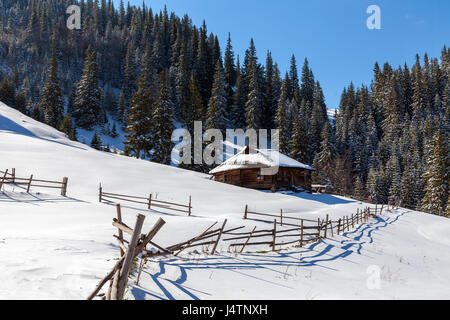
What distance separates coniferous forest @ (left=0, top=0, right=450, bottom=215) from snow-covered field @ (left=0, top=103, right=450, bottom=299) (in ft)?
66.3

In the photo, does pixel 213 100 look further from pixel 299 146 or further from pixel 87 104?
pixel 87 104

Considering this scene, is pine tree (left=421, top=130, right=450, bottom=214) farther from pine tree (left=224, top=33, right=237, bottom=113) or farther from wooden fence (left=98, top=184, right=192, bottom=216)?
pine tree (left=224, top=33, right=237, bottom=113)

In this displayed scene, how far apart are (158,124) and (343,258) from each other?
41510 millimetres

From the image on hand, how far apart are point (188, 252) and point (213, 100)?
54.3m

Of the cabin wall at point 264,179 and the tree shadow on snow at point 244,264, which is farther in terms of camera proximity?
the cabin wall at point 264,179

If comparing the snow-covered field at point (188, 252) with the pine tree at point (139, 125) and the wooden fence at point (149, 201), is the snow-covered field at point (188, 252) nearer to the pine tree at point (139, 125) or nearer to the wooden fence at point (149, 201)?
the wooden fence at point (149, 201)

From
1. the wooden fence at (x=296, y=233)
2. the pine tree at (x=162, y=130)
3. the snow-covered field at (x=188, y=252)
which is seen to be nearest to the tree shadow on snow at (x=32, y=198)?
the snow-covered field at (x=188, y=252)

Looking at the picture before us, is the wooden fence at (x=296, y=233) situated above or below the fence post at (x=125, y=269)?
below

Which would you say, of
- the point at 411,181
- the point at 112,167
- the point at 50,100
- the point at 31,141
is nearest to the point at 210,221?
the point at 112,167

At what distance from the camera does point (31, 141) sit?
3900 centimetres

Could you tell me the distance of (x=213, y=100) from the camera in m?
62.5

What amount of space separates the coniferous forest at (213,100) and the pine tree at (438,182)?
6.8 inches

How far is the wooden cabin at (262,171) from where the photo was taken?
37.4 meters
